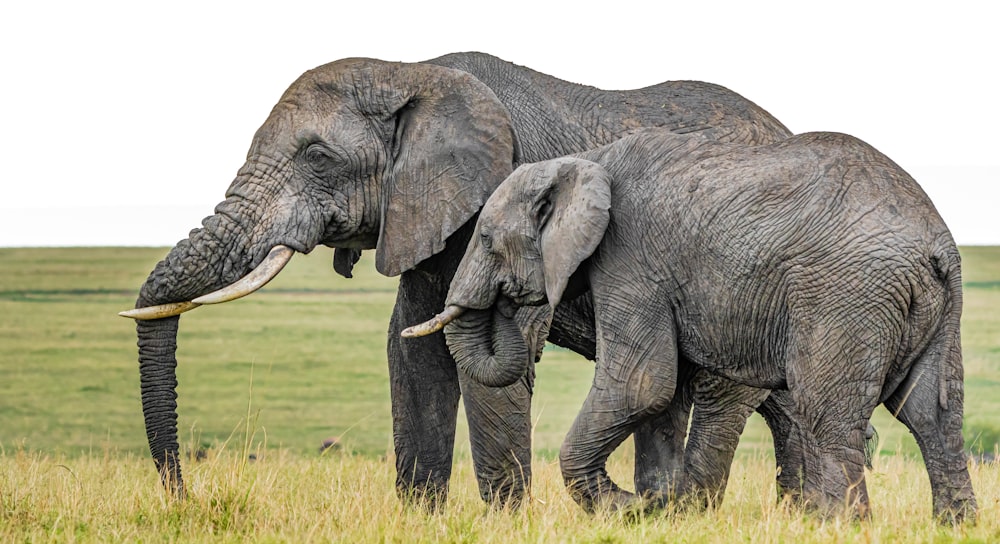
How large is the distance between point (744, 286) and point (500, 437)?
246cm

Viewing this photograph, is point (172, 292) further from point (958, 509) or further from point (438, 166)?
point (958, 509)

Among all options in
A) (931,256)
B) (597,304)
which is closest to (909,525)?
(931,256)

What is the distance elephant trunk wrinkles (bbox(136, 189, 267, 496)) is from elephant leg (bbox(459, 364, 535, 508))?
172cm

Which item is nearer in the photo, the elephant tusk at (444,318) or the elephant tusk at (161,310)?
the elephant tusk at (444,318)

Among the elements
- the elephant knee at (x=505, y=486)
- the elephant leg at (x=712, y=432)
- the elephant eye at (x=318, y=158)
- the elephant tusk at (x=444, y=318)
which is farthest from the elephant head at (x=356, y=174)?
the elephant leg at (x=712, y=432)

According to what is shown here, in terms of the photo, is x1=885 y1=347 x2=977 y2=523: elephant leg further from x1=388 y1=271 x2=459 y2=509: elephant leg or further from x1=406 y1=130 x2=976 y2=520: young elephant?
x1=388 y1=271 x2=459 y2=509: elephant leg

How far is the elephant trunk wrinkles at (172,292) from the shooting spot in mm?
10180

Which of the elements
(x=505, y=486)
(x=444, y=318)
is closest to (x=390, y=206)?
(x=444, y=318)

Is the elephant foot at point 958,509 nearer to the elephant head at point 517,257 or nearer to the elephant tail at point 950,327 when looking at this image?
the elephant tail at point 950,327

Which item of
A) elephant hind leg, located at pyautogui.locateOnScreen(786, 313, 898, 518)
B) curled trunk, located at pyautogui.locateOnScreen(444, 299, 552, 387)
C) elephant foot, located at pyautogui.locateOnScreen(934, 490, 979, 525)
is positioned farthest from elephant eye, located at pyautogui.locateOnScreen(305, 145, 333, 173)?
elephant foot, located at pyautogui.locateOnScreen(934, 490, 979, 525)

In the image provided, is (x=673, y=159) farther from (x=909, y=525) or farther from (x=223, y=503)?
(x=223, y=503)

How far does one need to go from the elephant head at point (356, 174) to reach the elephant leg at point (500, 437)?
3.28ft

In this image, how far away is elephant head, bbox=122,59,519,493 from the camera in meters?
10.1

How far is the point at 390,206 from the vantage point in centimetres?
1020
